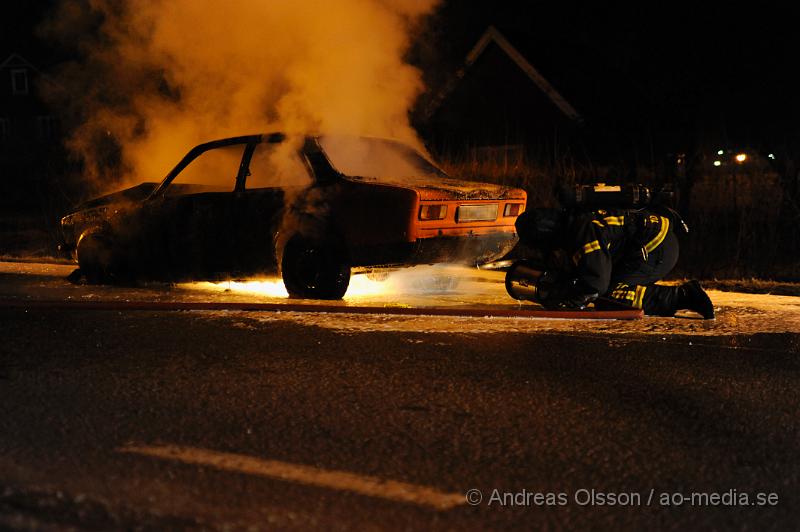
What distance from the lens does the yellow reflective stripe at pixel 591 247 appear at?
6516mm

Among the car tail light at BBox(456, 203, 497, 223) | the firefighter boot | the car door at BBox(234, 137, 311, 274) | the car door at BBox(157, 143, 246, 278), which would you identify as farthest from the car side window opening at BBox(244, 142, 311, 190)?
the firefighter boot

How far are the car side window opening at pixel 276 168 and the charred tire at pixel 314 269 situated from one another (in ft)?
1.72

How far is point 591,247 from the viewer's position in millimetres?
6523

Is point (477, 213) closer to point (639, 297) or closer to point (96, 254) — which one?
A: point (639, 297)

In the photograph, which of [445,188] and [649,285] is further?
[445,188]

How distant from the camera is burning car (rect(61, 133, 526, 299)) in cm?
726

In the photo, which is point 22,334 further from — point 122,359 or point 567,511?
point 567,511

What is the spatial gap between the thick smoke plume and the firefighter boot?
10.7ft

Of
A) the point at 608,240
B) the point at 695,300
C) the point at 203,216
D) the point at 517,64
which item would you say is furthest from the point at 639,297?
the point at 517,64

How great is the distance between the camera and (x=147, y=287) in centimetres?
913

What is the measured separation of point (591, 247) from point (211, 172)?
370cm

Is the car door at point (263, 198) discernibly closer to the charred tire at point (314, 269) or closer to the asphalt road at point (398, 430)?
the charred tire at point (314, 269)

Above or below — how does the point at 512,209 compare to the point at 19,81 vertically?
below

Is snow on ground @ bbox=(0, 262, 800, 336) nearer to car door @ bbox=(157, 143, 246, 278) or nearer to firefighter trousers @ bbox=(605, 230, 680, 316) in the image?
firefighter trousers @ bbox=(605, 230, 680, 316)
